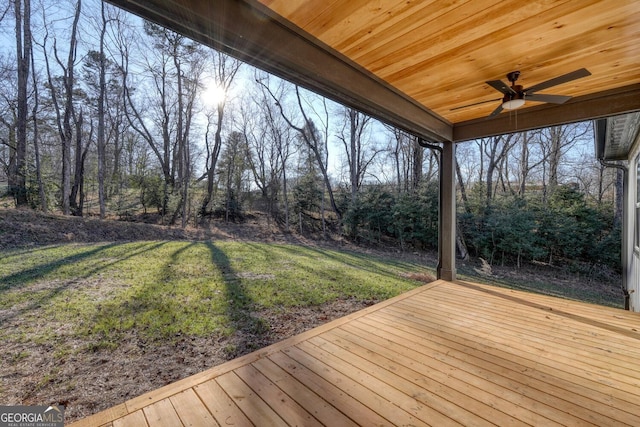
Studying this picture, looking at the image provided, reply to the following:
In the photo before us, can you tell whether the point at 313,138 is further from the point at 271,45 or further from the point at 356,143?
the point at 271,45

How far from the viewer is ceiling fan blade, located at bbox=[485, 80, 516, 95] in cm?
213

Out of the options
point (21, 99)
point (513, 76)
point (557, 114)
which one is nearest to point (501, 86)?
point (513, 76)

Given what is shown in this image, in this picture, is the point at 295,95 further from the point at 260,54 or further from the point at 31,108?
the point at 260,54

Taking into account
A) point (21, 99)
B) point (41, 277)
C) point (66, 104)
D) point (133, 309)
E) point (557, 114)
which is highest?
point (66, 104)

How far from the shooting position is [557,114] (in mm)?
3002

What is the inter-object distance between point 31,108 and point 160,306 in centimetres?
933

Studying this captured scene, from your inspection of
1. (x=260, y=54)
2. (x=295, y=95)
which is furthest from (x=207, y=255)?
(x=295, y=95)

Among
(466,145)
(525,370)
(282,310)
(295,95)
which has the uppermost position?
(295,95)

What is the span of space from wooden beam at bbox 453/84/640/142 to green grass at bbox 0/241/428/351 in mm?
2798

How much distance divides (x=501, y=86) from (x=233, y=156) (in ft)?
37.7

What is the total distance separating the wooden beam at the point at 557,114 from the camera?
8.50 feet

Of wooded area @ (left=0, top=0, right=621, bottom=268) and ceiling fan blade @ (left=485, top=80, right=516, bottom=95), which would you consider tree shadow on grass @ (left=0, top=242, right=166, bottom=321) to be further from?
ceiling fan blade @ (left=485, top=80, right=516, bottom=95)

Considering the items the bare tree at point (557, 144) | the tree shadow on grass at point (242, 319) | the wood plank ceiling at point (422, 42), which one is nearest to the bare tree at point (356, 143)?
the bare tree at point (557, 144)

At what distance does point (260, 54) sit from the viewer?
1.61 metres
